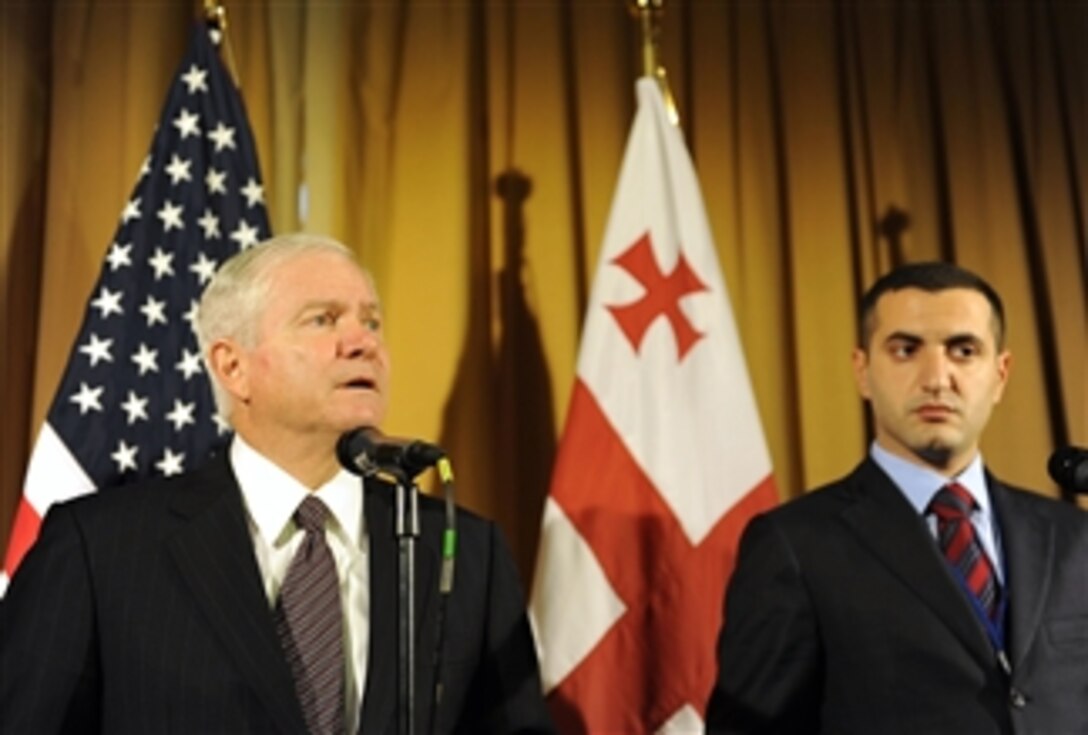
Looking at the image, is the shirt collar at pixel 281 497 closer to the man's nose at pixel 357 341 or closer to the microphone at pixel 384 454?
the man's nose at pixel 357 341

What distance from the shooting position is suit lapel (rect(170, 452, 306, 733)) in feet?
6.72

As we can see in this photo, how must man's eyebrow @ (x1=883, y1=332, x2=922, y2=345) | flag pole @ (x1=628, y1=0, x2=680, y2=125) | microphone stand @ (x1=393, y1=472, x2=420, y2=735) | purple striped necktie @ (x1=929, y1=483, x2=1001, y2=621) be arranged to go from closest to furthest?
microphone stand @ (x1=393, y1=472, x2=420, y2=735)
purple striped necktie @ (x1=929, y1=483, x2=1001, y2=621)
man's eyebrow @ (x1=883, y1=332, x2=922, y2=345)
flag pole @ (x1=628, y1=0, x2=680, y2=125)

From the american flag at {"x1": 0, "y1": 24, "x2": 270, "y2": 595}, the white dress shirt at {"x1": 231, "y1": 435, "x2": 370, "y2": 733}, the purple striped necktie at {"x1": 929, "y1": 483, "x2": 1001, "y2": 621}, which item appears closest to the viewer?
the white dress shirt at {"x1": 231, "y1": 435, "x2": 370, "y2": 733}

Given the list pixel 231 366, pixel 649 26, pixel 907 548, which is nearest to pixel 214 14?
pixel 649 26

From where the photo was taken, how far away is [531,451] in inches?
132

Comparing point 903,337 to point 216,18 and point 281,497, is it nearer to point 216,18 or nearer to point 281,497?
point 281,497

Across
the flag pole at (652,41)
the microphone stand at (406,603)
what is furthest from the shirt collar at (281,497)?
the flag pole at (652,41)

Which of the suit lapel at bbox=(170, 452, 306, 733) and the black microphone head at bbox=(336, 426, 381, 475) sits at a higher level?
the black microphone head at bbox=(336, 426, 381, 475)

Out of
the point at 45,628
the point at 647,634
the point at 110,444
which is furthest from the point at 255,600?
the point at 647,634

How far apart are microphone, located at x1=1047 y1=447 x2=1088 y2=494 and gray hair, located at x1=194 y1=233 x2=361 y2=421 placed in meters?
1.21

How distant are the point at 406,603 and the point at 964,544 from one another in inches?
47.1

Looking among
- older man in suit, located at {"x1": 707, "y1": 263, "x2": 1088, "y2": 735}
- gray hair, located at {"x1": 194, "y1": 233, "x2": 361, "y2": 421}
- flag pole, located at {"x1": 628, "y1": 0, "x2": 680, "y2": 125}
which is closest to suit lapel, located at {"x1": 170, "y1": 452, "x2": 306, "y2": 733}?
gray hair, located at {"x1": 194, "y1": 233, "x2": 361, "y2": 421}

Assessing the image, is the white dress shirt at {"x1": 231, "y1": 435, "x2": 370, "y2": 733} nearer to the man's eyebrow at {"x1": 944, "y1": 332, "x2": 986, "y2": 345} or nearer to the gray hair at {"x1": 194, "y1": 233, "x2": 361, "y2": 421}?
the gray hair at {"x1": 194, "y1": 233, "x2": 361, "y2": 421}

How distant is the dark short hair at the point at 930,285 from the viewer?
8.91 ft
